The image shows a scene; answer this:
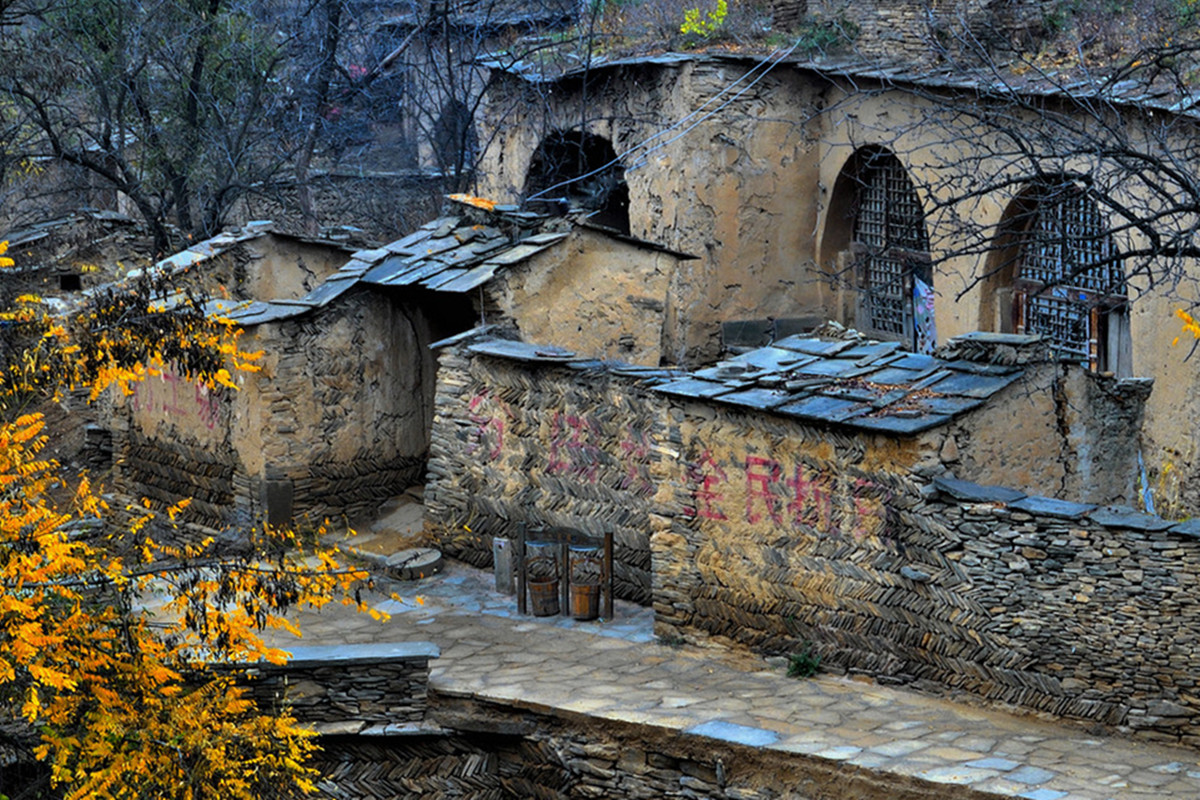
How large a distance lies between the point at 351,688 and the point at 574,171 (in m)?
11.2

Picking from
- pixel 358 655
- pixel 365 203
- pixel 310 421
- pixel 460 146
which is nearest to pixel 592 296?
pixel 310 421

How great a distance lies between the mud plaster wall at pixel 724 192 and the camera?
54.1ft

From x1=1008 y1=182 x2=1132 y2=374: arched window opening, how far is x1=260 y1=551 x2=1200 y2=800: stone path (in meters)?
4.77

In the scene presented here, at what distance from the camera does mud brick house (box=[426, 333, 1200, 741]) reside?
26.1 ft

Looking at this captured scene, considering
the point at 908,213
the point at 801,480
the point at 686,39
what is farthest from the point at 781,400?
the point at 686,39

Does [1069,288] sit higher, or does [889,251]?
[889,251]

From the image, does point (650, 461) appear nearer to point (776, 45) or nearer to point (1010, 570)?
point (1010, 570)

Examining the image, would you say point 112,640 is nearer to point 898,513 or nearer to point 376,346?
point 898,513

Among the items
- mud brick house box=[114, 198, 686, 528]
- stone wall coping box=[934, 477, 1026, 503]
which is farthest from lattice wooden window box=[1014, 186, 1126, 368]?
stone wall coping box=[934, 477, 1026, 503]

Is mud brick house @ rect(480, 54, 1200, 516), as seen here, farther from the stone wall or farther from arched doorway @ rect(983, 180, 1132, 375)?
the stone wall

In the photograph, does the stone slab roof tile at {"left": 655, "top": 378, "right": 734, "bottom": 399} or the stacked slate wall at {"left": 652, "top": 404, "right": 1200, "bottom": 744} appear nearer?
the stacked slate wall at {"left": 652, "top": 404, "right": 1200, "bottom": 744}

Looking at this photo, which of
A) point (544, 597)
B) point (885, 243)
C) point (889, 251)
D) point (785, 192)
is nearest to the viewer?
point (544, 597)

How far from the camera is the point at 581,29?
19.6m

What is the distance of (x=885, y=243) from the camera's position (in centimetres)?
1620
